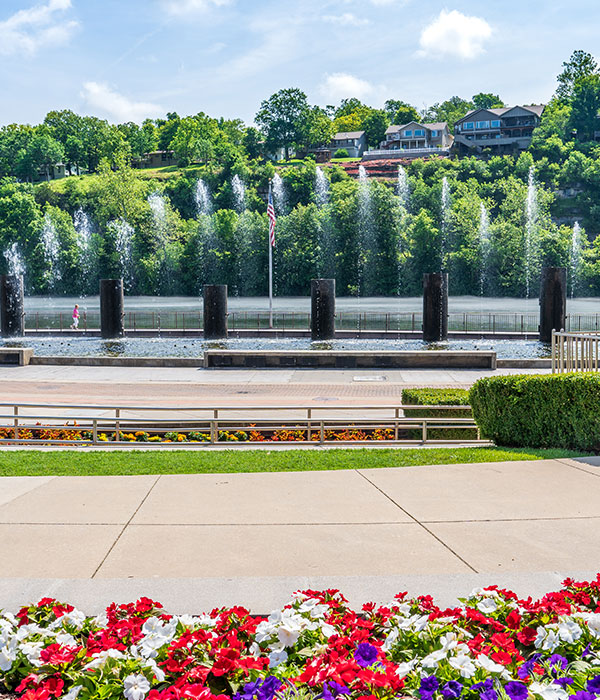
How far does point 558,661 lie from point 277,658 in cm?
143

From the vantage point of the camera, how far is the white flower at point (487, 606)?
4.53 meters

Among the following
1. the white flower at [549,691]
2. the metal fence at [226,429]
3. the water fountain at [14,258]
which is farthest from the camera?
the water fountain at [14,258]

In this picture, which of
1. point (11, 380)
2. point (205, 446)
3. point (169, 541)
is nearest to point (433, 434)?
point (205, 446)

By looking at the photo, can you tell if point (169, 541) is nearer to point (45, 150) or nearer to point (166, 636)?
point (166, 636)

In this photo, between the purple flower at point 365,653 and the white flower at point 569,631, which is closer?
the purple flower at point 365,653

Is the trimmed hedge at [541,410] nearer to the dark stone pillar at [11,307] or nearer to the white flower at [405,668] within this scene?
the white flower at [405,668]

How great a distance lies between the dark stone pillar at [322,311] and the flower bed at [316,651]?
101 ft

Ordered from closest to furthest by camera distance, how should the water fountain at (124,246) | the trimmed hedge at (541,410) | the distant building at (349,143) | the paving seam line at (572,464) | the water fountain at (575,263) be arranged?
the paving seam line at (572,464) < the trimmed hedge at (541,410) < the water fountain at (575,263) < the water fountain at (124,246) < the distant building at (349,143)

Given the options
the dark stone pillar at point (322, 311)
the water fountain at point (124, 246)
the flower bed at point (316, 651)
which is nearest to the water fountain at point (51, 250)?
the water fountain at point (124, 246)

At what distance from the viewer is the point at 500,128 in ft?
456

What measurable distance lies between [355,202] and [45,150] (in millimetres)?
81479

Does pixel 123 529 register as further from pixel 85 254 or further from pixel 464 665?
pixel 85 254

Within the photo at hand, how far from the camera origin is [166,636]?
415 centimetres

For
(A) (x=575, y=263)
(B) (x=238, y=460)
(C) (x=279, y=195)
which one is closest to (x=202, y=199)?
(C) (x=279, y=195)
